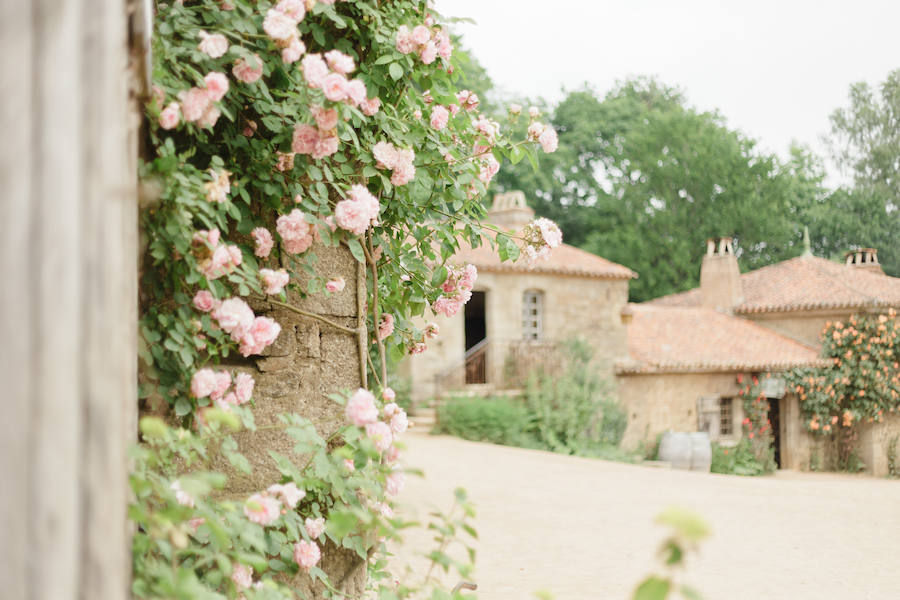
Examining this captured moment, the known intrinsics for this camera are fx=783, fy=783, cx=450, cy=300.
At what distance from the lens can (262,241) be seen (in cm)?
288

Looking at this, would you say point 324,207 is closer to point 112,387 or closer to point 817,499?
point 112,387

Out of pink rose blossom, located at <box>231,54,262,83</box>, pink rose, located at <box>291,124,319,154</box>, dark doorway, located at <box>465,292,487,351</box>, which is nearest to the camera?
pink rose blossom, located at <box>231,54,262,83</box>

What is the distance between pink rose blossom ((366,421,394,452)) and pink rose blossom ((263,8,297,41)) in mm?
1290

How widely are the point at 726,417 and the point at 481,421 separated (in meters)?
7.33

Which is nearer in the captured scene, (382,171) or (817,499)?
(382,171)

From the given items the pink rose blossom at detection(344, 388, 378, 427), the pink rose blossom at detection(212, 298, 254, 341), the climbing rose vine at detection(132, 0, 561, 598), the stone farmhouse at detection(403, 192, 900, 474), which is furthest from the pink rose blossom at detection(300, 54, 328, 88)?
the stone farmhouse at detection(403, 192, 900, 474)

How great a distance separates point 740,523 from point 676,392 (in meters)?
9.98

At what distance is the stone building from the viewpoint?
1658 cm

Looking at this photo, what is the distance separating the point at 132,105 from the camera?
6.66ft

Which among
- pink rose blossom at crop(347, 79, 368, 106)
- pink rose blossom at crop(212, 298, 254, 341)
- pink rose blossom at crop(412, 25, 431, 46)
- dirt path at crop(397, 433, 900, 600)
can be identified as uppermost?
pink rose blossom at crop(412, 25, 431, 46)

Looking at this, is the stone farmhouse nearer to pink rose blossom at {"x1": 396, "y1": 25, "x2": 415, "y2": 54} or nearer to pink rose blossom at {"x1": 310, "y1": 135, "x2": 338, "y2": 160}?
pink rose blossom at {"x1": 396, "y1": 25, "x2": 415, "y2": 54}

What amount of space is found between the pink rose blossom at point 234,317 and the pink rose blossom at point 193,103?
59 centimetres

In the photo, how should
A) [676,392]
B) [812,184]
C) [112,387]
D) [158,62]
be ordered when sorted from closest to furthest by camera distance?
1. [112,387]
2. [158,62]
3. [676,392]
4. [812,184]

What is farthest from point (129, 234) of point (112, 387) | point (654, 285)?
point (654, 285)
